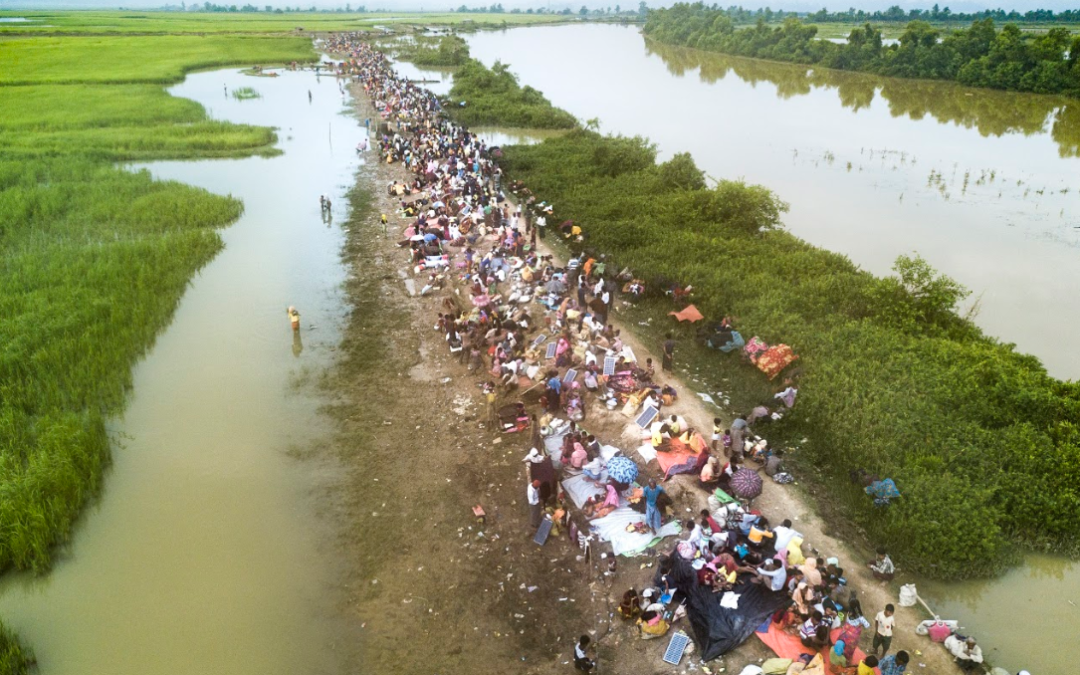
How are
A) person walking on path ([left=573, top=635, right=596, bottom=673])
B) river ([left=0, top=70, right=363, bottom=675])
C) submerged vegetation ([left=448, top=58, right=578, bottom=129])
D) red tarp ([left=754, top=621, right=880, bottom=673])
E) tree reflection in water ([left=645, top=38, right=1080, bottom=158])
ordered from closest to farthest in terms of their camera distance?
red tarp ([left=754, top=621, right=880, bottom=673]) < person walking on path ([left=573, top=635, right=596, bottom=673]) < river ([left=0, top=70, right=363, bottom=675]) < tree reflection in water ([left=645, top=38, right=1080, bottom=158]) < submerged vegetation ([left=448, top=58, right=578, bottom=129])

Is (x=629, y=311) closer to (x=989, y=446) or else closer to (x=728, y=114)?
(x=989, y=446)

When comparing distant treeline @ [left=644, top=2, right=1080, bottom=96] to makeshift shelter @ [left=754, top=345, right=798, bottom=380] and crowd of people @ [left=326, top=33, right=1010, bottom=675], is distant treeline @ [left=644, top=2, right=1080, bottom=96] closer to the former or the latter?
crowd of people @ [left=326, top=33, right=1010, bottom=675]

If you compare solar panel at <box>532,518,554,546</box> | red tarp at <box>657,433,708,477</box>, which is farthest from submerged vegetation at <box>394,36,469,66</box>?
solar panel at <box>532,518,554,546</box>

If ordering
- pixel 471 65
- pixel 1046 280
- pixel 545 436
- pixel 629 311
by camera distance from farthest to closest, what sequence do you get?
pixel 471 65 → pixel 1046 280 → pixel 629 311 → pixel 545 436

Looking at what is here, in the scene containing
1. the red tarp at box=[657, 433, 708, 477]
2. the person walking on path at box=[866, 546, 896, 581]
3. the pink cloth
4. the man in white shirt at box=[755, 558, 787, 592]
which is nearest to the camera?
the man in white shirt at box=[755, 558, 787, 592]

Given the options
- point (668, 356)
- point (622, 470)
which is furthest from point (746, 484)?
point (668, 356)

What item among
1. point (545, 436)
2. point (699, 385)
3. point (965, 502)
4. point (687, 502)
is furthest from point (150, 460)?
point (965, 502)

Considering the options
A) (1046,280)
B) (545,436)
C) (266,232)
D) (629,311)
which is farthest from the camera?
(266,232)
